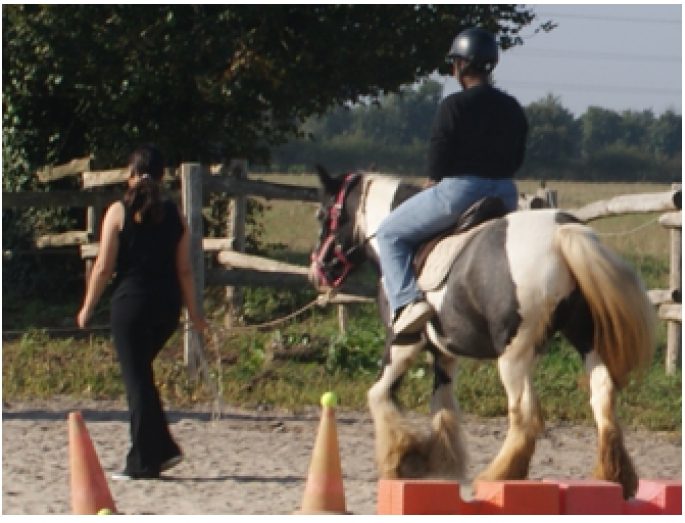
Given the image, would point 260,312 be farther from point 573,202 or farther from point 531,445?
point 573,202

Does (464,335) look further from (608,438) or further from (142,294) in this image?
(142,294)

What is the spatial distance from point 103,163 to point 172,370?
5688 mm

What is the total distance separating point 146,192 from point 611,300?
2615mm

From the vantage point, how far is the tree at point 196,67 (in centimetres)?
1708

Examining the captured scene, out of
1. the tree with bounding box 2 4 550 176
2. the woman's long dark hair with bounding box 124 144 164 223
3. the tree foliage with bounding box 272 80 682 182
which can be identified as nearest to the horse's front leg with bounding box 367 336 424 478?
the woman's long dark hair with bounding box 124 144 164 223

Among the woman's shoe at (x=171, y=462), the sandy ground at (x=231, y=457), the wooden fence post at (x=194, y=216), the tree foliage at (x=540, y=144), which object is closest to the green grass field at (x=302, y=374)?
the sandy ground at (x=231, y=457)

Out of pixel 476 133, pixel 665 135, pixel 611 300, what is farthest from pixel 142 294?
pixel 665 135

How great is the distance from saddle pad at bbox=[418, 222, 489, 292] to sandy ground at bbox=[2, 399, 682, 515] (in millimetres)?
1125

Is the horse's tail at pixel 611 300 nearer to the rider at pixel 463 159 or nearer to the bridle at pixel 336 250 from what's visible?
the rider at pixel 463 159

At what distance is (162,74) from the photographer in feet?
56.5

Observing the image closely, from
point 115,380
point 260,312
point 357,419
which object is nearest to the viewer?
point 357,419

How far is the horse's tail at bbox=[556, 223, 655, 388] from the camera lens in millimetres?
7652

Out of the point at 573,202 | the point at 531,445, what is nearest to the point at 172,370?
the point at 531,445

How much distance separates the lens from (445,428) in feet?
28.2
